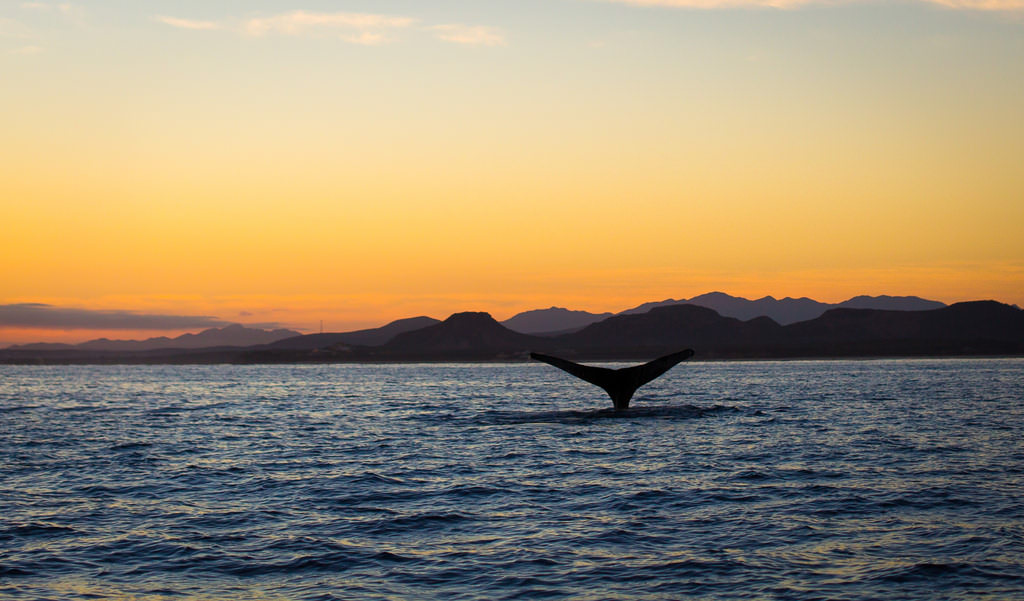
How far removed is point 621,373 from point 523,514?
29515mm

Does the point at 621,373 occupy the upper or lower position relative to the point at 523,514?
upper

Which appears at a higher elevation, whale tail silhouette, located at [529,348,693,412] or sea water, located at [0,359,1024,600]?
whale tail silhouette, located at [529,348,693,412]

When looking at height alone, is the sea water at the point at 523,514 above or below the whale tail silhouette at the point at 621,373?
below

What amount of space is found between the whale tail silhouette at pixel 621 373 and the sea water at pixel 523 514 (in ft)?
24.3

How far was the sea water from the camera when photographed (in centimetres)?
1343

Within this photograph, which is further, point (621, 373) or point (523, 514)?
point (621, 373)

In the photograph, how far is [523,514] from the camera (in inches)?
735

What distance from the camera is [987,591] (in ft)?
41.3

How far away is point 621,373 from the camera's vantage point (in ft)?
156

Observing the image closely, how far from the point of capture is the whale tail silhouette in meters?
46.0

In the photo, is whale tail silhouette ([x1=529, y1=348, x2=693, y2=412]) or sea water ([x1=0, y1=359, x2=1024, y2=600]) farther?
whale tail silhouette ([x1=529, y1=348, x2=693, y2=412])

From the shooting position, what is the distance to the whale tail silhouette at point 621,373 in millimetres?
45969

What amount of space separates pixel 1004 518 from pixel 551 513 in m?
8.59

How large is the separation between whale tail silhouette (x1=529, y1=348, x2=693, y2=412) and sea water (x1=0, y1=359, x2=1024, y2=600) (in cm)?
741
